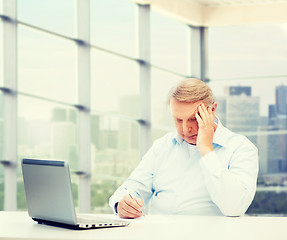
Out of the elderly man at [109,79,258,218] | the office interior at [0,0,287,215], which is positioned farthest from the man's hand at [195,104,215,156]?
A: the office interior at [0,0,287,215]

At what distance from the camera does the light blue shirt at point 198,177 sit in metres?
2.70

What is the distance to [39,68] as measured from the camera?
19.6 ft

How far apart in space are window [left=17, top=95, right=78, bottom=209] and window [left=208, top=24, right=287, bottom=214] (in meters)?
2.62

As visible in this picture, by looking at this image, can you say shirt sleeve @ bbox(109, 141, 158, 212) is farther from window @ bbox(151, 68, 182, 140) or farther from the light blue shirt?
window @ bbox(151, 68, 182, 140)

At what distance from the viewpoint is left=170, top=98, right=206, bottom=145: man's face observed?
114 inches

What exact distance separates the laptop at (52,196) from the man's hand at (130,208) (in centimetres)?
23

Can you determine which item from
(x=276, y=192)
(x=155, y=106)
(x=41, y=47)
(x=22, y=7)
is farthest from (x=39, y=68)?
(x=276, y=192)

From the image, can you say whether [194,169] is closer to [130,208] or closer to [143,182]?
[143,182]

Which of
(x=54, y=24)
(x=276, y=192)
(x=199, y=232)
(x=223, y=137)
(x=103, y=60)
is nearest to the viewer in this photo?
(x=199, y=232)

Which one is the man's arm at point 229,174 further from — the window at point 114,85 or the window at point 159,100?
the window at point 159,100

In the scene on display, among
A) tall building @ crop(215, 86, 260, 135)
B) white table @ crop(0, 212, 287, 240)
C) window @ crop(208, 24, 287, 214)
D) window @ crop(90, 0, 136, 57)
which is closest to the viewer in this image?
white table @ crop(0, 212, 287, 240)

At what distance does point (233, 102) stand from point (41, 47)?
3.28 m

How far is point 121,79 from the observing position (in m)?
6.99

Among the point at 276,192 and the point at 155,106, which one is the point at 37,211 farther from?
the point at 276,192
